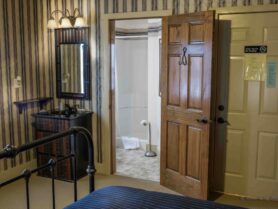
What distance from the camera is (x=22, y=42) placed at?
15.1 feet

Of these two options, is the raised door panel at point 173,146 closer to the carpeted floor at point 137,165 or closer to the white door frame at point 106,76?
the carpeted floor at point 137,165

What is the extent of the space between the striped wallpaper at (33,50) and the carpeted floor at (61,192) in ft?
1.29

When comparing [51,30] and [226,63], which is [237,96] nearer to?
[226,63]

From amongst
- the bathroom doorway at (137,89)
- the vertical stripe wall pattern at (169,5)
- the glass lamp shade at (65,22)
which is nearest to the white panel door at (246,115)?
the vertical stripe wall pattern at (169,5)

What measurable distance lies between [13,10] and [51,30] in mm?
649

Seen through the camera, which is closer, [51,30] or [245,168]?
[245,168]

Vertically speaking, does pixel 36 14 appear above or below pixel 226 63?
above

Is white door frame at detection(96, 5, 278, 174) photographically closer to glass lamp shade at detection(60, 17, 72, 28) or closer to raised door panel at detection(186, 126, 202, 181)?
glass lamp shade at detection(60, 17, 72, 28)

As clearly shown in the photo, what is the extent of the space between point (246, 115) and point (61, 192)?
96.2 inches

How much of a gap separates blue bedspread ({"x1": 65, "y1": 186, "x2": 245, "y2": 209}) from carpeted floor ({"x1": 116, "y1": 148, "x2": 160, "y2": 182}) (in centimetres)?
239

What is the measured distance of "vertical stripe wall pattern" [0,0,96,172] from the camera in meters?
4.32

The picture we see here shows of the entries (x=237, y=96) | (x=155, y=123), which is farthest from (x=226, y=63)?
(x=155, y=123)

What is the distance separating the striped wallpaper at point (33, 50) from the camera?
4.28 meters

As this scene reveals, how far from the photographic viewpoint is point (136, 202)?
6.68 feet
